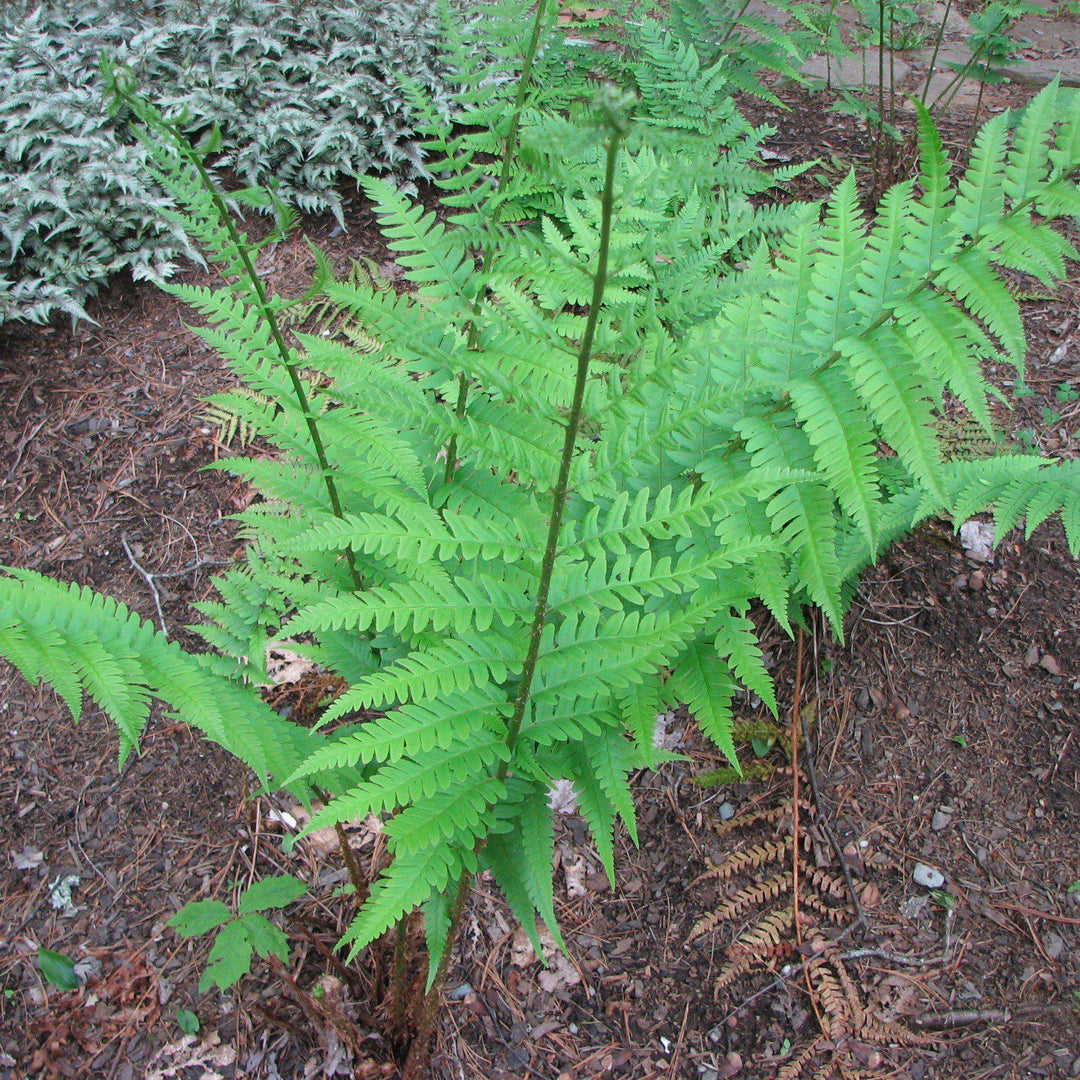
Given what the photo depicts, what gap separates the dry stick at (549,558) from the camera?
2.80ft

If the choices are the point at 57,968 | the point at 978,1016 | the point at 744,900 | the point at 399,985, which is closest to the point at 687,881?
the point at 744,900

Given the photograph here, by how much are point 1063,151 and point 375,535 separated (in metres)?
1.57

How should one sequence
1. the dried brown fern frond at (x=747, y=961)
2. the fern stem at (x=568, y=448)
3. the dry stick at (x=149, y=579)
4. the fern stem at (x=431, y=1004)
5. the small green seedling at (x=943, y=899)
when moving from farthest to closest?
the dry stick at (x=149, y=579)
the small green seedling at (x=943, y=899)
the dried brown fern frond at (x=747, y=961)
the fern stem at (x=431, y=1004)
the fern stem at (x=568, y=448)

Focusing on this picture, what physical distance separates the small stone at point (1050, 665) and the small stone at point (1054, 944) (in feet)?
2.91

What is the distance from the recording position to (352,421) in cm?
185

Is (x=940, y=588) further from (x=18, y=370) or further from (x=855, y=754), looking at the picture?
(x=18, y=370)

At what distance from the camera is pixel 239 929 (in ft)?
6.75

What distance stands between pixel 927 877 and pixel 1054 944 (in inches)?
14.7

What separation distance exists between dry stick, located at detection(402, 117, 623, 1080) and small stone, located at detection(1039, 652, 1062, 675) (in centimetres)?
213

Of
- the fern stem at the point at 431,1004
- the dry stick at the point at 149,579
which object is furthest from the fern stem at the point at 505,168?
the dry stick at the point at 149,579

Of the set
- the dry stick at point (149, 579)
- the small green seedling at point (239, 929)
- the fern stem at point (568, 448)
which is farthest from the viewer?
the dry stick at point (149, 579)

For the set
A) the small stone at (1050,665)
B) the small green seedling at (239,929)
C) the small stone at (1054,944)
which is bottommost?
the small stone at (1054,944)

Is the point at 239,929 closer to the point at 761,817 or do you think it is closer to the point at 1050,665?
the point at 761,817

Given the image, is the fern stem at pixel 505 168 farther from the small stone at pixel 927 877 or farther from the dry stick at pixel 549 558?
the small stone at pixel 927 877
